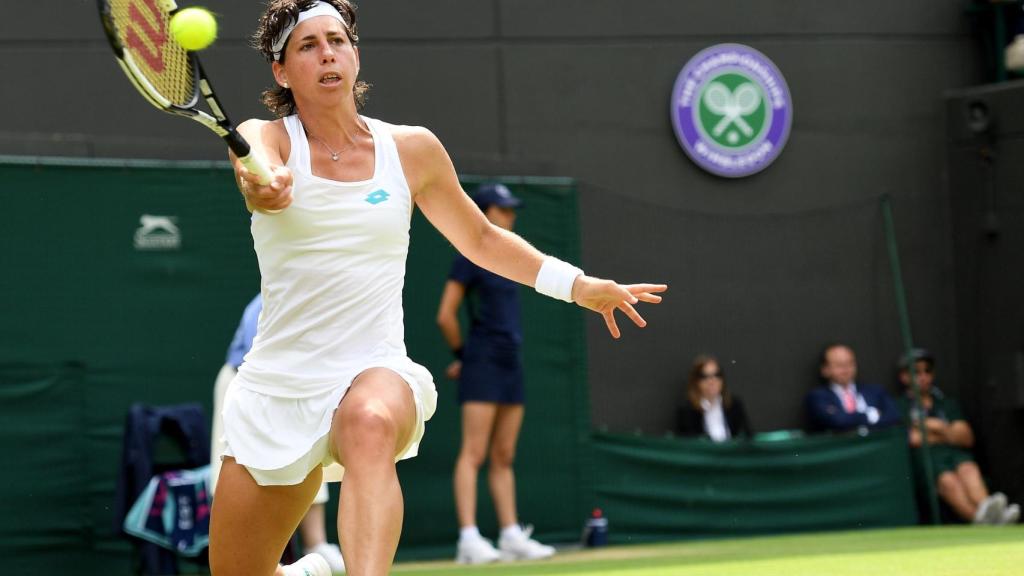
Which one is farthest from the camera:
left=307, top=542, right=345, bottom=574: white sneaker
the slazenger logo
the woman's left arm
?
the slazenger logo

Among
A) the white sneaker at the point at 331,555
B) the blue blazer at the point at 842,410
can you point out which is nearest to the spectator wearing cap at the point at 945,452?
the blue blazer at the point at 842,410

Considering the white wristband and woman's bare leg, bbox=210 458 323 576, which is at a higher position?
the white wristband

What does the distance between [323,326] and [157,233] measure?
191 inches

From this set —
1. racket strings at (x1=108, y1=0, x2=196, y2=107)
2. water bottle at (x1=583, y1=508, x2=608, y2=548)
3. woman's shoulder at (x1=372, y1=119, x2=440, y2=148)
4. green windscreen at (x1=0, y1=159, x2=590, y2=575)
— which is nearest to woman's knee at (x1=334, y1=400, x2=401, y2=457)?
woman's shoulder at (x1=372, y1=119, x2=440, y2=148)

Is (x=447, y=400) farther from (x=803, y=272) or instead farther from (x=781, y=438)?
(x=803, y=272)

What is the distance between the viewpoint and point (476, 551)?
8.93 meters

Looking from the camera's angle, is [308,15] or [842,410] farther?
[842,410]

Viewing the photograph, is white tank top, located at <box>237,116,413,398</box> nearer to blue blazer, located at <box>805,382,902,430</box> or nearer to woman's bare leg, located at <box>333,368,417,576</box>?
woman's bare leg, located at <box>333,368,417,576</box>

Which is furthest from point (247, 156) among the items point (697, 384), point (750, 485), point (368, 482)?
point (697, 384)

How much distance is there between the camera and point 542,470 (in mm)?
9930

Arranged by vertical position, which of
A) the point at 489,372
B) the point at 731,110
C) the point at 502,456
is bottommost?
the point at 502,456

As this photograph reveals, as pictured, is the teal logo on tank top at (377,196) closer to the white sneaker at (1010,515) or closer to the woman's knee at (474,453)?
the woman's knee at (474,453)

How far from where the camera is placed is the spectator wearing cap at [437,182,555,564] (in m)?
8.95

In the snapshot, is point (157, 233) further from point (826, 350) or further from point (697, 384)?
point (826, 350)
